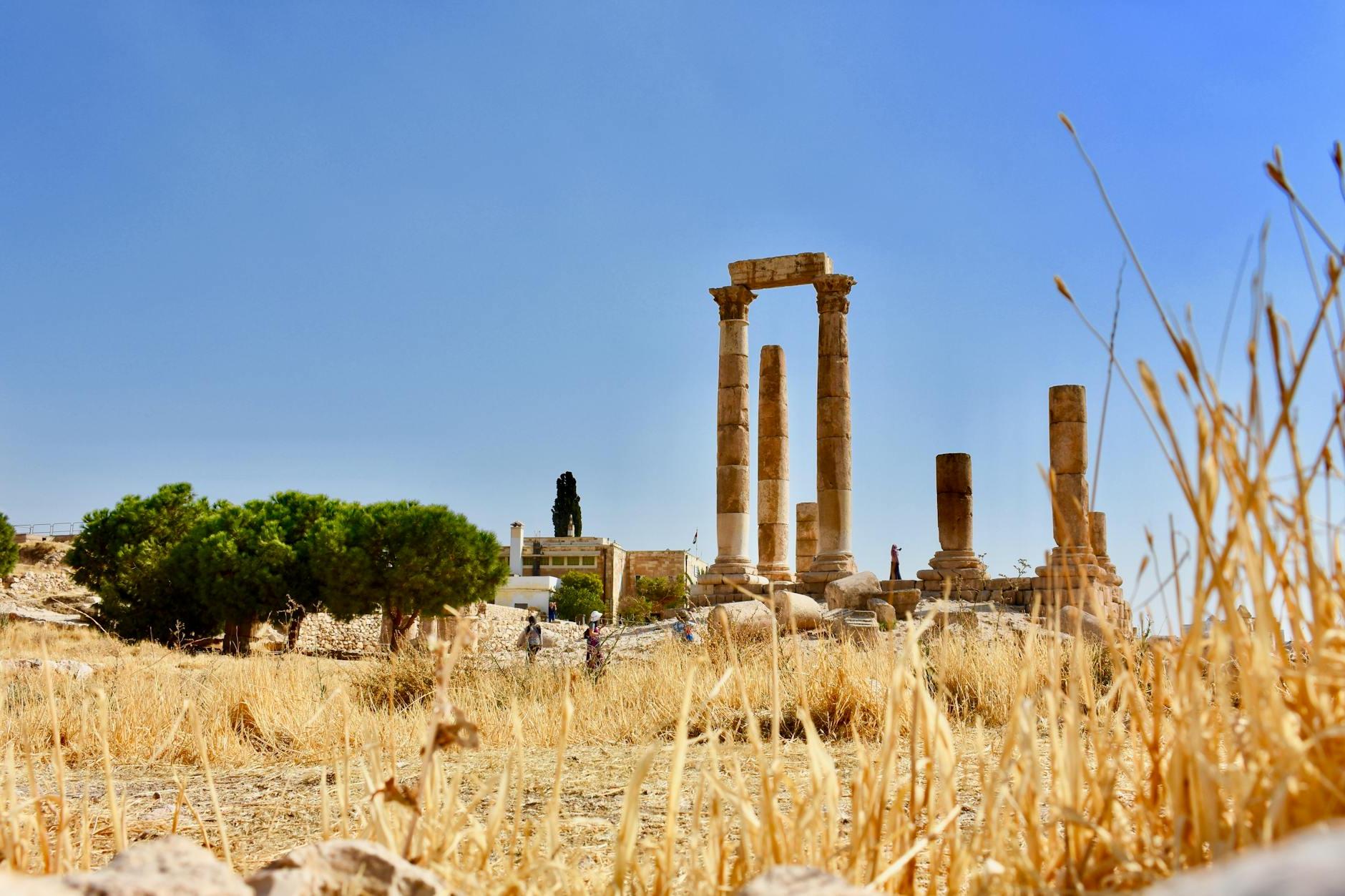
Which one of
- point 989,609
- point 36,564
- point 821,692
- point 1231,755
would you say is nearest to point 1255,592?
point 1231,755

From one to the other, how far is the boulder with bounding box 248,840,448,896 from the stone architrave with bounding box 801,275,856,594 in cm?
1908

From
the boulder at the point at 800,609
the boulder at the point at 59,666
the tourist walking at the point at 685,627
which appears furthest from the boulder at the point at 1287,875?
the boulder at the point at 800,609

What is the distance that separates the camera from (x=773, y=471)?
71.8 ft

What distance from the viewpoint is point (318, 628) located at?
3297 cm

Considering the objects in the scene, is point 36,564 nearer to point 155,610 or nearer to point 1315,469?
point 155,610

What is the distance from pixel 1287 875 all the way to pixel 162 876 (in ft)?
4.04

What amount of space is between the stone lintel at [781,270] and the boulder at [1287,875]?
71.1ft

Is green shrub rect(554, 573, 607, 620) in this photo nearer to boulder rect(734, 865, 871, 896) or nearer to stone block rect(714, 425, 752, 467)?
stone block rect(714, 425, 752, 467)

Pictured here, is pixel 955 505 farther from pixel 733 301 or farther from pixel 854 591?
pixel 733 301

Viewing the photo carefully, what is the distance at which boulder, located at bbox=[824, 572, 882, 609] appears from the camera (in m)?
17.7

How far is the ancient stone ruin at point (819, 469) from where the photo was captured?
774 inches

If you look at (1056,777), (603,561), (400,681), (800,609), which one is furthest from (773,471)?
(603,561)

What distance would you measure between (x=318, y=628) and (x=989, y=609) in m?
22.3

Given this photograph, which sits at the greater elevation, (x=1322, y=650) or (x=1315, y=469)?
(x=1315, y=469)
